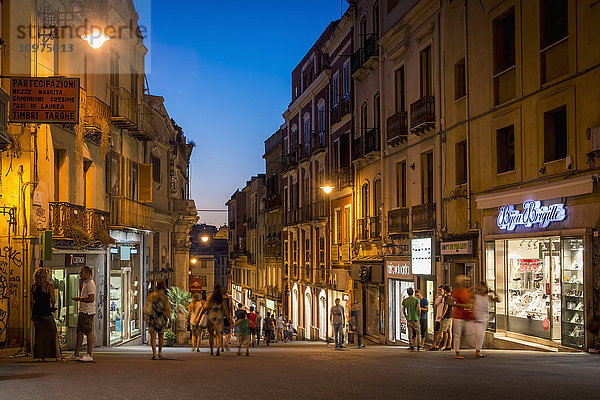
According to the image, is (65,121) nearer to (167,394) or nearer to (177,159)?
(167,394)

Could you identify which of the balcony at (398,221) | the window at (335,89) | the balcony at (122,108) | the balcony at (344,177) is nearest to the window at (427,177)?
the balcony at (398,221)

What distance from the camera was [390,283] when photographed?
30656 millimetres

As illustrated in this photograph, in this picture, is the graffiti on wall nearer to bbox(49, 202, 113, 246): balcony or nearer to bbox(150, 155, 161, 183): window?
bbox(49, 202, 113, 246): balcony

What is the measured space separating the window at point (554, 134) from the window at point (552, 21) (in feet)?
5.62

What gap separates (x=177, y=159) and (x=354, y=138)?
16.6 m

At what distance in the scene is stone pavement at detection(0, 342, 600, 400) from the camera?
1016cm

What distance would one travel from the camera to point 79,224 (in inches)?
922

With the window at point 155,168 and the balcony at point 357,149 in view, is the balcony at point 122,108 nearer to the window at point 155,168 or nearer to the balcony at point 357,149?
the window at point 155,168

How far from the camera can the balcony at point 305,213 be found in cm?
4718

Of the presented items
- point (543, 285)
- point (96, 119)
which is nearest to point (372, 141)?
point (96, 119)

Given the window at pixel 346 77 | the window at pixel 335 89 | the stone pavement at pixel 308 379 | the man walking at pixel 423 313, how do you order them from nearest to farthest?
the stone pavement at pixel 308 379 → the man walking at pixel 423 313 → the window at pixel 346 77 → the window at pixel 335 89

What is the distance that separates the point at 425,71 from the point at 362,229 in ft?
29.6

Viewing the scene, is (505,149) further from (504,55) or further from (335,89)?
(335,89)

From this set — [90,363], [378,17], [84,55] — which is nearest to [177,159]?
[378,17]
